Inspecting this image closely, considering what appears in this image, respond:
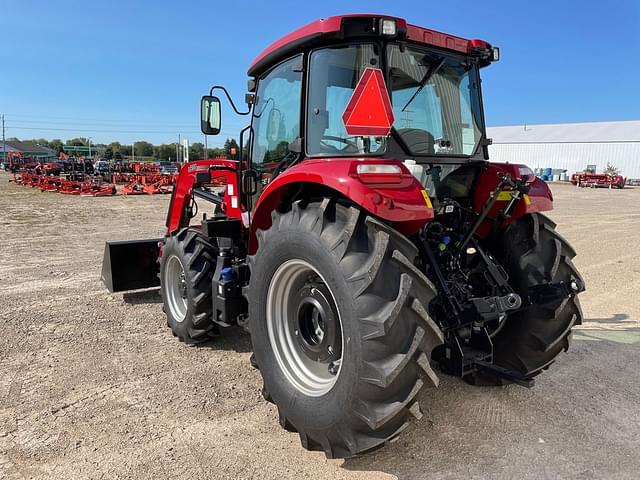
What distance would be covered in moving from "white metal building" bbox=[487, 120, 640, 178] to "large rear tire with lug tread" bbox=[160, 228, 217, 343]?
57.2m

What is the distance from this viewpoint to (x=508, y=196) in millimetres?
3414

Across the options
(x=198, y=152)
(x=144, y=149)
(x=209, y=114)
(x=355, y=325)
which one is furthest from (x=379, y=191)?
(x=144, y=149)

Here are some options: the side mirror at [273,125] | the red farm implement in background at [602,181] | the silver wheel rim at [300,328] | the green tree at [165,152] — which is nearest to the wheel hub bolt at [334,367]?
the silver wheel rim at [300,328]

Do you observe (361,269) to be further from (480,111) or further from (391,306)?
(480,111)

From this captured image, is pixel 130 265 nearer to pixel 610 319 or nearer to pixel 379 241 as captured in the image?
pixel 379 241

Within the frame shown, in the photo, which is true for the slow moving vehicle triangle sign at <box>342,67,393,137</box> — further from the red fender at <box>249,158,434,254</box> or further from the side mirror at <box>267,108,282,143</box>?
the side mirror at <box>267,108,282,143</box>

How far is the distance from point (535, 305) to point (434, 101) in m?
1.59

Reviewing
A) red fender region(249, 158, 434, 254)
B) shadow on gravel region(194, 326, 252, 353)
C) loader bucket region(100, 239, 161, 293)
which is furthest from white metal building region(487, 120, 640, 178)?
red fender region(249, 158, 434, 254)

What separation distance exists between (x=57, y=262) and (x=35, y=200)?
13.2 m

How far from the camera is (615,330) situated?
5.09 meters

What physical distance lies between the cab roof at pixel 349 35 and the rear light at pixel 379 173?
85cm

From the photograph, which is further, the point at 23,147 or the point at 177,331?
the point at 23,147

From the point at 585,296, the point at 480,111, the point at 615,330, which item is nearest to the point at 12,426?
the point at 480,111

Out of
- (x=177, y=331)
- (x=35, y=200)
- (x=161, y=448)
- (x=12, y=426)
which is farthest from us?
(x=35, y=200)
